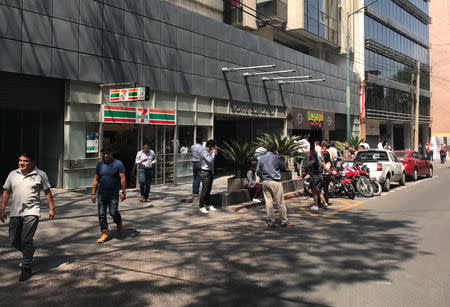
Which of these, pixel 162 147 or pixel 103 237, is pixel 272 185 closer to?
pixel 103 237

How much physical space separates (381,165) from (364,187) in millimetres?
1815

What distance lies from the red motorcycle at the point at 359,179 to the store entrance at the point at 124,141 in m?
7.43

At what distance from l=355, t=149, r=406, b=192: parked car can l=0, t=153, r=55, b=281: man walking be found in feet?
38.6

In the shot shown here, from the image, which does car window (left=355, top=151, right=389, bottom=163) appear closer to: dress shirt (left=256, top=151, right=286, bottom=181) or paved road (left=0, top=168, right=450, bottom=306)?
paved road (left=0, top=168, right=450, bottom=306)

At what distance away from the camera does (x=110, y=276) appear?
4.95 meters

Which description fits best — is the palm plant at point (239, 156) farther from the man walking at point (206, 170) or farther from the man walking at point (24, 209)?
the man walking at point (24, 209)

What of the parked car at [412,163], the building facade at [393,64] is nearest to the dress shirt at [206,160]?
the parked car at [412,163]

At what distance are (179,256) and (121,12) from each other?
993 cm

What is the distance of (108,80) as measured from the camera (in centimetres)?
1239

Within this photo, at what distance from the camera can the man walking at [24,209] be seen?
16.1ft

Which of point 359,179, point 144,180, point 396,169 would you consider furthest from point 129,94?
point 396,169

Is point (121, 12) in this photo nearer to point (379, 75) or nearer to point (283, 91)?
point (283, 91)

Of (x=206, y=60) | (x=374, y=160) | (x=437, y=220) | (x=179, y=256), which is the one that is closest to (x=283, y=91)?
(x=206, y=60)

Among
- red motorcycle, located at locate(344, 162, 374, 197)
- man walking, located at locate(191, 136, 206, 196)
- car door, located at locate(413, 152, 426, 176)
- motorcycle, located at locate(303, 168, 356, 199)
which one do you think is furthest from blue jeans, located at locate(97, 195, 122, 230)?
car door, located at locate(413, 152, 426, 176)
